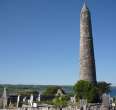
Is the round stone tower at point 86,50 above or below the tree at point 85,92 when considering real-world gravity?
above

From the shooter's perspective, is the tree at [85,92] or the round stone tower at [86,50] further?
the round stone tower at [86,50]

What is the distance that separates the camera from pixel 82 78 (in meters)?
57.2

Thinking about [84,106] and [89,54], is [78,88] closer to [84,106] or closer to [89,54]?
[89,54]

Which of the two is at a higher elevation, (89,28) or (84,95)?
(89,28)

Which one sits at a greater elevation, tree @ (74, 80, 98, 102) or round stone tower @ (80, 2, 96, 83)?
round stone tower @ (80, 2, 96, 83)

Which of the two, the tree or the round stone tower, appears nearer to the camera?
the tree

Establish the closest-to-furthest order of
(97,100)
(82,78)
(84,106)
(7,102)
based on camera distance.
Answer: (84,106) < (7,102) < (97,100) < (82,78)

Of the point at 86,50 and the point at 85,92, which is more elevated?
the point at 86,50

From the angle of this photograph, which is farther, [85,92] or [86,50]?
[86,50]

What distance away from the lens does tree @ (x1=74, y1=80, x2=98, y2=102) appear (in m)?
47.5

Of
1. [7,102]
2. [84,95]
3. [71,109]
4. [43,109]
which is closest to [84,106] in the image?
[71,109]

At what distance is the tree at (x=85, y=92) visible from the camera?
47500 millimetres

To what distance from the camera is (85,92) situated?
48.7m

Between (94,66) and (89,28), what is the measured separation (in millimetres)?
6534
